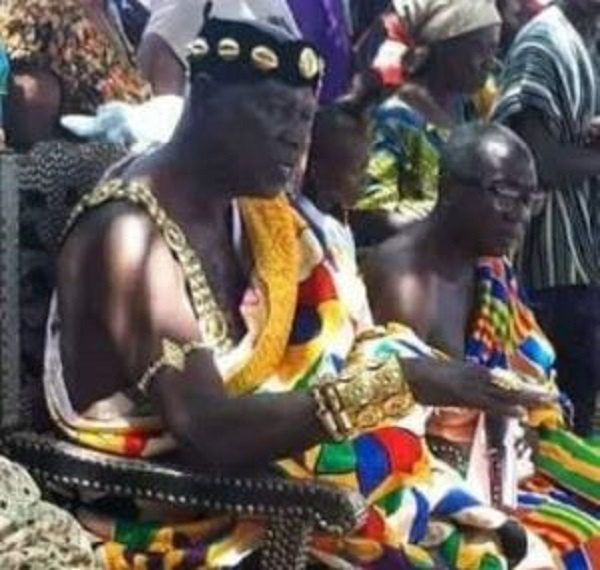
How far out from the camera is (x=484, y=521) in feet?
11.4

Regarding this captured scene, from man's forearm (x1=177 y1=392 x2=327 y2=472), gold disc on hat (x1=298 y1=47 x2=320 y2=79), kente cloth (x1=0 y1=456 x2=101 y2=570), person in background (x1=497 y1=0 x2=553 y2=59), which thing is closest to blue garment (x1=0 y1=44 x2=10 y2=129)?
gold disc on hat (x1=298 y1=47 x2=320 y2=79)

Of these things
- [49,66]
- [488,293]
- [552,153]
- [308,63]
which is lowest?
[488,293]

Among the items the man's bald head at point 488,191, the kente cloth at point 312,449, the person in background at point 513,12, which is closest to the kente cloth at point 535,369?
the man's bald head at point 488,191

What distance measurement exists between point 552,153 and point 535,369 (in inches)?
39.1

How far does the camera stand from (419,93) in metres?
5.11

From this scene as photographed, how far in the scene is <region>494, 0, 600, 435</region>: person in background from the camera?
520cm

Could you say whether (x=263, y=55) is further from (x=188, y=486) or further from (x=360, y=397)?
(x=188, y=486)

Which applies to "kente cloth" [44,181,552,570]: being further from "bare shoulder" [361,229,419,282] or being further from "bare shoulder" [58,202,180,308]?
"bare shoulder" [361,229,419,282]

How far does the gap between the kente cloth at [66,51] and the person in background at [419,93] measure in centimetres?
82

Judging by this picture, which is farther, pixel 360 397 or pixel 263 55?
pixel 263 55

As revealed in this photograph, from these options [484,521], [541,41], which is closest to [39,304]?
[484,521]

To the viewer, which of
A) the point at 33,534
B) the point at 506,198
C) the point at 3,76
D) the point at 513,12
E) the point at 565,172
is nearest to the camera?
the point at 33,534

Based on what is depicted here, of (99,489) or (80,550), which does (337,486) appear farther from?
(80,550)

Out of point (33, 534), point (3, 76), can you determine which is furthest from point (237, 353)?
point (33, 534)
